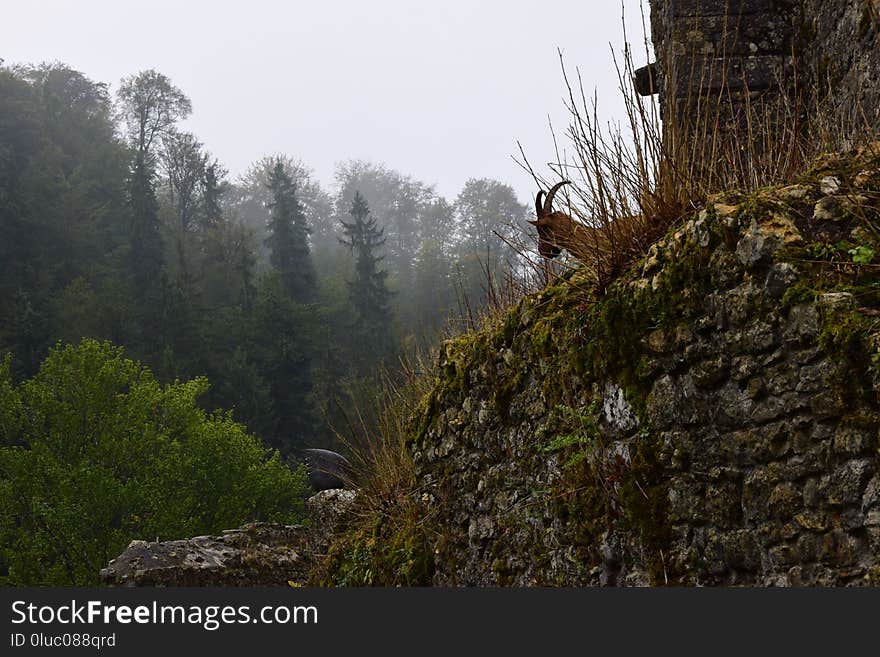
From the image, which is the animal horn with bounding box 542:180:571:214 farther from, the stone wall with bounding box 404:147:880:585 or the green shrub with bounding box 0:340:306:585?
the green shrub with bounding box 0:340:306:585

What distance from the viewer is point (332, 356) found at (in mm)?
37375

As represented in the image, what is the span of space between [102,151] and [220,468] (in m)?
26.2

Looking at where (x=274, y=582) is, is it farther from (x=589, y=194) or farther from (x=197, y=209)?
(x=197, y=209)

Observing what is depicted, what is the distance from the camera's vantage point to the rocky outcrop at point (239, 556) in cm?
868

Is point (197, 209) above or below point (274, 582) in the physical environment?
above

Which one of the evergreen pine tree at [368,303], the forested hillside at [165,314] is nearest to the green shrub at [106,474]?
the forested hillside at [165,314]

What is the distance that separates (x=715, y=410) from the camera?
10.3 ft

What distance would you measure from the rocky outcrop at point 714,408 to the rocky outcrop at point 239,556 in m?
4.86

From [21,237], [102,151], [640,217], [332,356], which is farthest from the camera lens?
[102,151]

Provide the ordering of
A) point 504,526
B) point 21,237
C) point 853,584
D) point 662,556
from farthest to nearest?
1. point 21,237
2. point 504,526
3. point 662,556
4. point 853,584

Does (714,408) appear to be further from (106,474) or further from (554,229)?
(106,474)

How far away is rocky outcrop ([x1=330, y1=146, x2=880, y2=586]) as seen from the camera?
8.71 feet

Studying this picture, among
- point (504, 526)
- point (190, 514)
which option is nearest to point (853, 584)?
point (504, 526)

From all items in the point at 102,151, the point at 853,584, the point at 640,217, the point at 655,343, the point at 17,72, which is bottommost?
the point at 853,584
